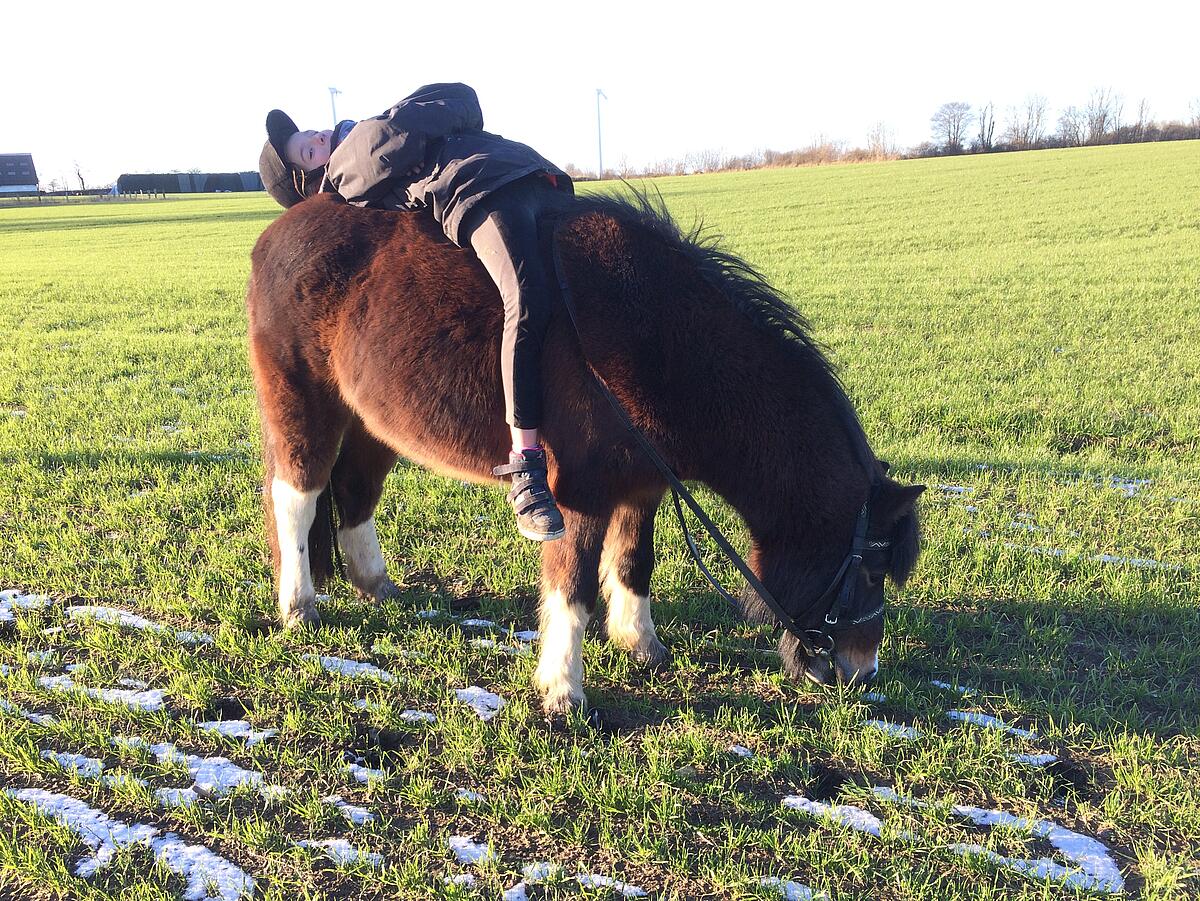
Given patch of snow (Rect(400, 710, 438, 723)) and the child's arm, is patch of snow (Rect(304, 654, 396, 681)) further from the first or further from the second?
the child's arm

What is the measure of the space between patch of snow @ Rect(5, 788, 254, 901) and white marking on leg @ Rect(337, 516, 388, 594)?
172cm

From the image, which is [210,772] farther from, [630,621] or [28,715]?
[630,621]

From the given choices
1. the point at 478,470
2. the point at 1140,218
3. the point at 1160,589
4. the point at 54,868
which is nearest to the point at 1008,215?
the point at 1140,218

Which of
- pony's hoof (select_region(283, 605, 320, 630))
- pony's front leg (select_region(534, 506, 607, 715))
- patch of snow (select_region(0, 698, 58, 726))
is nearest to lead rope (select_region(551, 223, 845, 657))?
pony's front leg (select_region(534, 506, 607, 715))

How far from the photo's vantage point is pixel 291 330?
4000mm

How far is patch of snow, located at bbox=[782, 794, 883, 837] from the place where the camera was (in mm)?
2787

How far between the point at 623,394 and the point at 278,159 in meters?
2.35

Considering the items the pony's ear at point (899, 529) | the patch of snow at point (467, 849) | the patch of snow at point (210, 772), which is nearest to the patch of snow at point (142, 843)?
the patch of snow at point (210, 772)

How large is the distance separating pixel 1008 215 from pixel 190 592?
27.0 meters

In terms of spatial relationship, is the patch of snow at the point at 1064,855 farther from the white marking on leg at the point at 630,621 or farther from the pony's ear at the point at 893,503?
the white marking on leg at the point at 630,621

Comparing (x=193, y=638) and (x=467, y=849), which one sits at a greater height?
(x=193, y=638)

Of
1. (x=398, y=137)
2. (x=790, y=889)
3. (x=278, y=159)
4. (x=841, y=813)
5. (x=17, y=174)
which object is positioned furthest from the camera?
(x=17, y=174)

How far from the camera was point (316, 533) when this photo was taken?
439cm

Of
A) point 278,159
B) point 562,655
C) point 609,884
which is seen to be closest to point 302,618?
point 562,655
